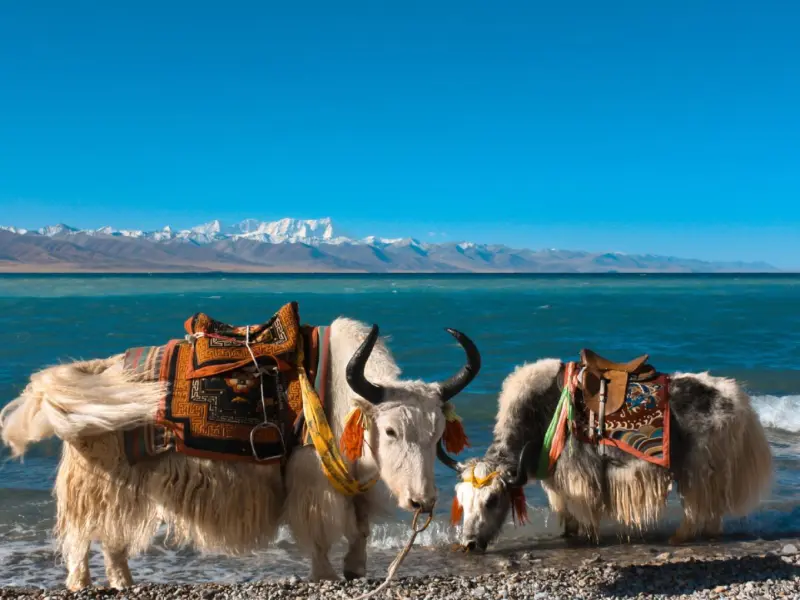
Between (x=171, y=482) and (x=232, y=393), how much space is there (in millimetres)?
441

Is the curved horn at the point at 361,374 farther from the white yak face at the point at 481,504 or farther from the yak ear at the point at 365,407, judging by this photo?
the white yak face at the point at 481,504

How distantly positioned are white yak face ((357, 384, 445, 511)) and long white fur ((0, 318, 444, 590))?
0.07 meters

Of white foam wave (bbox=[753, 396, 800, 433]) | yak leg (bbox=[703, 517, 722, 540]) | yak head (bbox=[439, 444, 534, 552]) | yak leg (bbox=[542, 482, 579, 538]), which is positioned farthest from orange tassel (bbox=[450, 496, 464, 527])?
white foam wave (bbox=[753, 396, 800, 433])

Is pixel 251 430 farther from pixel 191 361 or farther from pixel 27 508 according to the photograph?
pixel 27 508

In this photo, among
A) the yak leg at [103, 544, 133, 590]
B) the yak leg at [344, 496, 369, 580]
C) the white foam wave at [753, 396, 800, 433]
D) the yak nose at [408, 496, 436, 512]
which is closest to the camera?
the yak nose at [408, 496, 436, 512]

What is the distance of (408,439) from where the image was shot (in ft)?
9.02

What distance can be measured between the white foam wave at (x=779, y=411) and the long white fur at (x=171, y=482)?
18.0 feet

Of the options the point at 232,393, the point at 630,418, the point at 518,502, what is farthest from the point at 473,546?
the point at 232,393

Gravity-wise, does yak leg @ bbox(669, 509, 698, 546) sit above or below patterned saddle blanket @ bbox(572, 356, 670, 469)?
below

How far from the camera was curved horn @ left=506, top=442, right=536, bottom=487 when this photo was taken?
4035 millimetres

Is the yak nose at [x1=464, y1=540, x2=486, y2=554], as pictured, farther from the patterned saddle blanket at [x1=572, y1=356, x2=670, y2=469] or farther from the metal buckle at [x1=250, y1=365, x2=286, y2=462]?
the metal buckle at [x1=250, y1=365, x2=286, y2=462]

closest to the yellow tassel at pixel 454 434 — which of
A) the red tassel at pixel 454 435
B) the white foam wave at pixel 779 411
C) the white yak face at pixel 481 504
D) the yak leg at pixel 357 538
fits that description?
the red tassel at pixel 454 435

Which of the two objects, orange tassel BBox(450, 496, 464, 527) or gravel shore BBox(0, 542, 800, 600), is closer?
gravel shore BBox(0, 542, 800, 600)

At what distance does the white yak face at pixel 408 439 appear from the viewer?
106 inches
